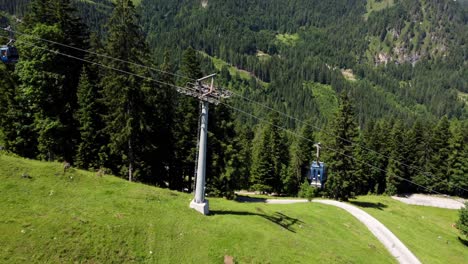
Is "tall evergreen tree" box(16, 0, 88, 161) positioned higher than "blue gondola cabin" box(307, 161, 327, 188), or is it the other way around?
"tall evergreen tree" box(16, 0, 88, 161)

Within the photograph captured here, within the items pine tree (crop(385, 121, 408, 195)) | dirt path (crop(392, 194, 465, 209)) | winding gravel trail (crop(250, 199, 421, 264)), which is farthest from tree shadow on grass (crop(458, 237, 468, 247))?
pine tree (crop(385, 121, 408, 195))

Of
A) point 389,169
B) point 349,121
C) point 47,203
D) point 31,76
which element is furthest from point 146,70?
point 389,169

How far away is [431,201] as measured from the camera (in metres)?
80.7

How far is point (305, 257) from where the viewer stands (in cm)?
2505

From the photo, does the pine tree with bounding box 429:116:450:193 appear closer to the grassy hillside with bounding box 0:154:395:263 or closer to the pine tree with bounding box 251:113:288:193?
the pine tree with bounding box 251:113:288:193

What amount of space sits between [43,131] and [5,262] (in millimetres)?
20753

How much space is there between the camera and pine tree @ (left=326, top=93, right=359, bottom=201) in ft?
176

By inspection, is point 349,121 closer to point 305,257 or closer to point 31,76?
point 305,257

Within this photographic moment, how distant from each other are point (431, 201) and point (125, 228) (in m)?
77.9

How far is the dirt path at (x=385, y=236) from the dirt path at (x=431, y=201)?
3731 centimetres

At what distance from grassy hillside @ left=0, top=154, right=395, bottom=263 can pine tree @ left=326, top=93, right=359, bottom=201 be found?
22.5m

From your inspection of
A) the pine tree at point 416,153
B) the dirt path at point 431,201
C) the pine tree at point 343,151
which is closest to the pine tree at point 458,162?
the dirt path at point 431,201

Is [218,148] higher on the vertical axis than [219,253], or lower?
higher

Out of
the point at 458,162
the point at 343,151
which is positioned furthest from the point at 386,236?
the point at 458,162
